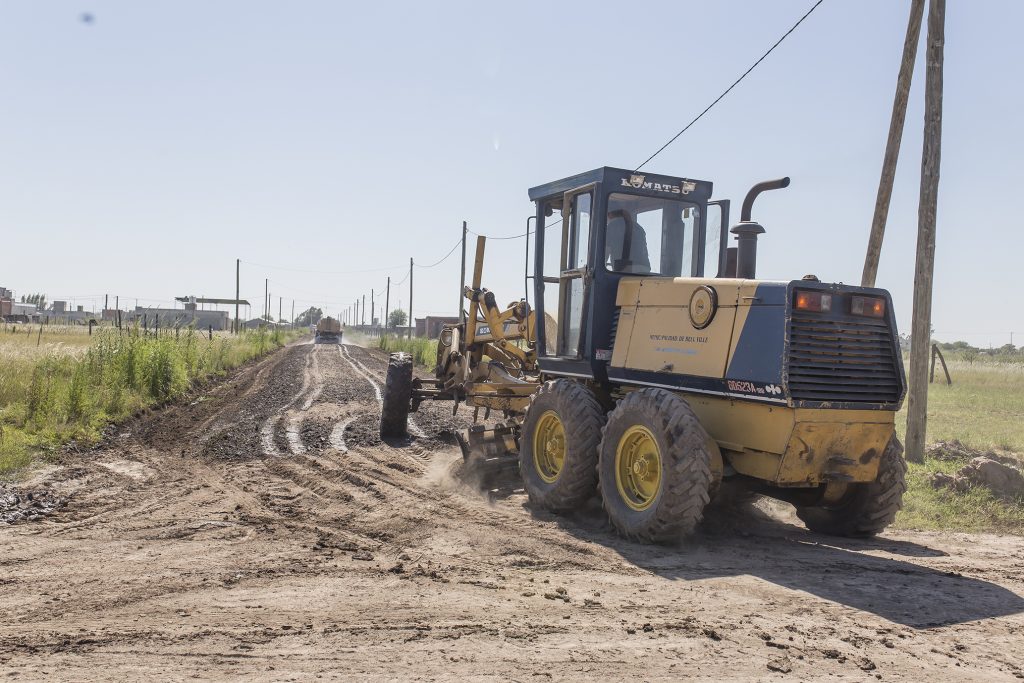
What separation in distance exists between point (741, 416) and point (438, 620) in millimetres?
2981

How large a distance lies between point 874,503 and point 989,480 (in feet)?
8.66

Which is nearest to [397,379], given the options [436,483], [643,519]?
[436,483]

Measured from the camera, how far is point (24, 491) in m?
8.03

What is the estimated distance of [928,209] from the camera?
403 inches

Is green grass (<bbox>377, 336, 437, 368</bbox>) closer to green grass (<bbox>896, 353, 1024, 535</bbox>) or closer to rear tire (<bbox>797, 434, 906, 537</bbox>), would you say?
green grass (<bbox>896, 353, 1024, 535</bbox>)

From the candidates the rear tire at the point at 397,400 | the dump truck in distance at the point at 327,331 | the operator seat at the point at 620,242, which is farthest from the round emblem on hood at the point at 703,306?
the dump truck in distance at the point at 327,331

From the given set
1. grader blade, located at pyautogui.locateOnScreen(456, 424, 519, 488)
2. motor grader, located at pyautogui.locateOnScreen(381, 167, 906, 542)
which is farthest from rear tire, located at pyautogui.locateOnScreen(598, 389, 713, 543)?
grader blade, located at pyautogui.locateOnScreen(456, 424, 519, 488)

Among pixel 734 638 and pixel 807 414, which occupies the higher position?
pixel 807 414

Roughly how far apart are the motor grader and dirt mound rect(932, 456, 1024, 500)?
7.81 feet

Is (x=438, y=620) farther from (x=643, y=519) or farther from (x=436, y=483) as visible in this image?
(x=436, y=483)

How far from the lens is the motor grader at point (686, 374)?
6.20 m

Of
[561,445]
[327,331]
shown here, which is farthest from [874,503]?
[327,331]

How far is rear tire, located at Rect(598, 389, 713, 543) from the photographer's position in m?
6.20

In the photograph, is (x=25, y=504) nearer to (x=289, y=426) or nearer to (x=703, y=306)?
(x=289, y=426)
